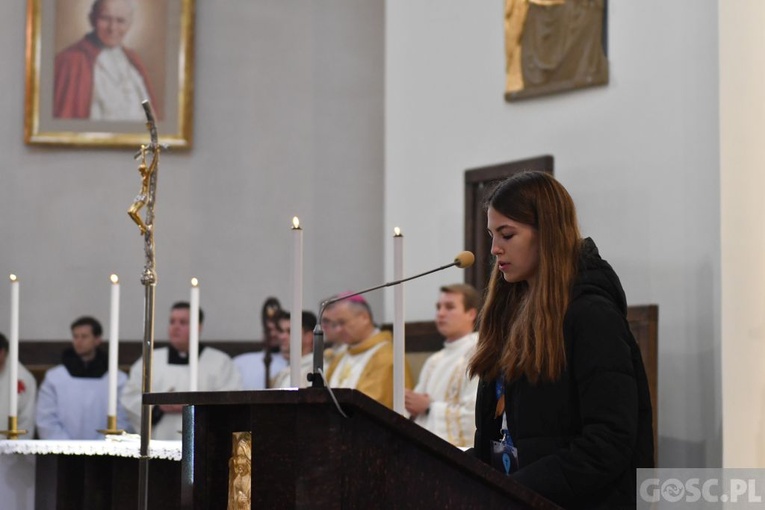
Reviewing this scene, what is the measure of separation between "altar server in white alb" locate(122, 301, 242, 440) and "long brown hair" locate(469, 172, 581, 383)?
581cm

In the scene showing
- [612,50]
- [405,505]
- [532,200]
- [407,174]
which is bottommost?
[405,505]

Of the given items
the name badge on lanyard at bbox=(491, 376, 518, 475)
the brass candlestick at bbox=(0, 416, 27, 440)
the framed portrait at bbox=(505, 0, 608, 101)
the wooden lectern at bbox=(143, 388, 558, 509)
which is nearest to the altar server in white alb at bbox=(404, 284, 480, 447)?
the framed portrait at bbox=(505, 0, 608, 101)

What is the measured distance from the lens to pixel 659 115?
657cm

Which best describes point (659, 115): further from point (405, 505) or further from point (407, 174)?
point (405, 505)

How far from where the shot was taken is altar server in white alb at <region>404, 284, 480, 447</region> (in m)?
6.66

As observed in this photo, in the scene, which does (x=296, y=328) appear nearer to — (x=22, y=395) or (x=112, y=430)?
(x=112, y=430)

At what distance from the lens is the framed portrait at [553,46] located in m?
7.03

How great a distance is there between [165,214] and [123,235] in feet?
1.19

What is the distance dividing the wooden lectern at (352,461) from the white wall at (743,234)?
3.29 m

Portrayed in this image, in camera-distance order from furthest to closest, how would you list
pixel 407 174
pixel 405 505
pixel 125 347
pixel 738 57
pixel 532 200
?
pixel 125 347 < pixel 407 174 < pixel 738 57 < pixel 532 200 < pixel 405 505

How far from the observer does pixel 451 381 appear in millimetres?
6969

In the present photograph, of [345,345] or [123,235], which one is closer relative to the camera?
[345,345]

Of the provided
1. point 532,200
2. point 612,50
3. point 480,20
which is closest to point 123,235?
point 480,20

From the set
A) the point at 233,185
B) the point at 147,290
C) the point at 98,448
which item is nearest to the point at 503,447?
the point at 147,290
